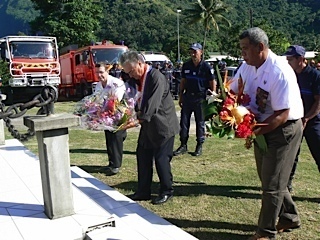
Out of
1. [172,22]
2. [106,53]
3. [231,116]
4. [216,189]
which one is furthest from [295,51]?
[172,22]

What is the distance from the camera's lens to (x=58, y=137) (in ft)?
11.5

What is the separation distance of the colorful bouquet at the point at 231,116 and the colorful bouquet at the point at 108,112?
109cm

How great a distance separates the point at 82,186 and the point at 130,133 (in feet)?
13.5

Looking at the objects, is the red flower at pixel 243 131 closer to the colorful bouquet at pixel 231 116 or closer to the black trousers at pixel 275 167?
the colorful bouquet at pixel 231 116

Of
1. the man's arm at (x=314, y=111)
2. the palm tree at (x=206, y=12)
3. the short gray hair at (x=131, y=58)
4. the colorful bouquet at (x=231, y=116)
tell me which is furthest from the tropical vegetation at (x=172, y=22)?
the colorful bouquet at (x=231, y=116)

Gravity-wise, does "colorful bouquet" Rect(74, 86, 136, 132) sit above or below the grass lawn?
above

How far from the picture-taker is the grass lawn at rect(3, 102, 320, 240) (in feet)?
12.1

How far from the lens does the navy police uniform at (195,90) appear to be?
6094 mm

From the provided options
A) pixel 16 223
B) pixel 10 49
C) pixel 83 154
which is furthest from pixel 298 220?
pixel 10 49

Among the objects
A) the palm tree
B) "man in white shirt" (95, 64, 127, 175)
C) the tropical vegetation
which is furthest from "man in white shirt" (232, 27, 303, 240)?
the palm tree

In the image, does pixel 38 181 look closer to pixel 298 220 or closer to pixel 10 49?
pixel 298 220

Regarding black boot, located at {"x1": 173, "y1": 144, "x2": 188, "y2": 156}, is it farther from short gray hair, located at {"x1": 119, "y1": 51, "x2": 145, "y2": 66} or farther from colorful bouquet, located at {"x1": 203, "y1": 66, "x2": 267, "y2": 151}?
colorful bouquet, located at {"x1": 203, "y1": 66, "x2": 267, "y2": 151}

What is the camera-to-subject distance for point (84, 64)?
1741 cm

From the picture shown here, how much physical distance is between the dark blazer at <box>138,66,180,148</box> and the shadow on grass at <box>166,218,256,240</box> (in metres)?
0.88
